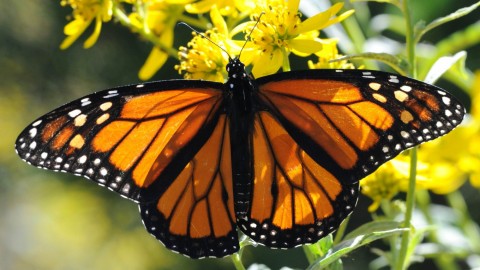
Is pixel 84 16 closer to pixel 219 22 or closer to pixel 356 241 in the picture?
pixel 219 22

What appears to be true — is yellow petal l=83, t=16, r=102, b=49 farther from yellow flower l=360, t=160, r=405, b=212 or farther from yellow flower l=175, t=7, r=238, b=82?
yellow flower l=360, t=160, r=405, b=212

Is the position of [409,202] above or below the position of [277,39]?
below

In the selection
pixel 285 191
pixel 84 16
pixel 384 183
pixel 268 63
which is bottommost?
pixel 384 183

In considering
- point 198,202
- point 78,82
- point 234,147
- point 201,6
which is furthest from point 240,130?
point 78,82

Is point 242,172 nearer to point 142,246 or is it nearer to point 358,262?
point 358,262

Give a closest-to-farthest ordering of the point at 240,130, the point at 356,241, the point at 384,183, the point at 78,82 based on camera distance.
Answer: the point at 356,241 → the point at 240,130 → the point at 384,183 → the point at 78,82

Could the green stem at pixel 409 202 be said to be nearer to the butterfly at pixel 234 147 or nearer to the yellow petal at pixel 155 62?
the butterfly at pixel 234 147
